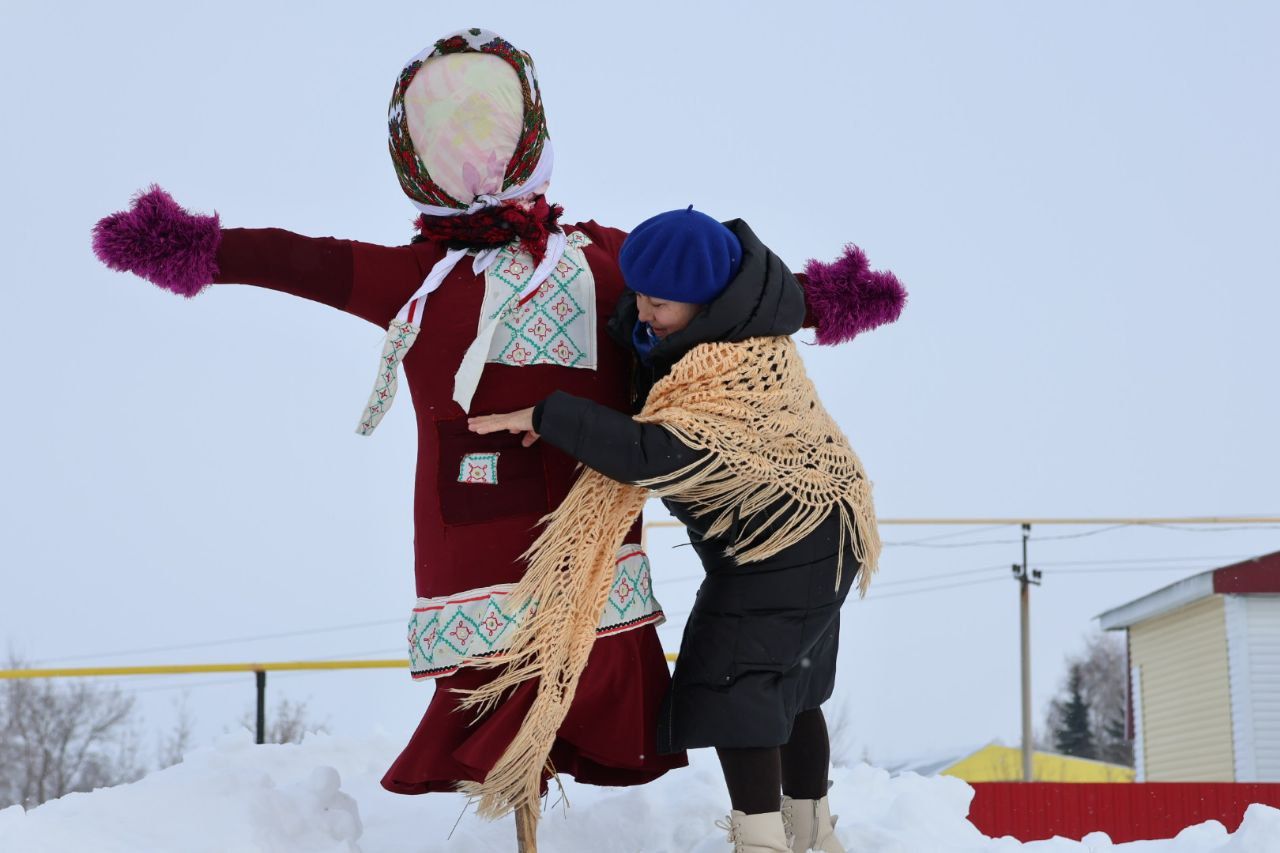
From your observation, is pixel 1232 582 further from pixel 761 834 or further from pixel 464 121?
pixel 464 121

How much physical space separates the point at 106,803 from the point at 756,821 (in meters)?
1.19

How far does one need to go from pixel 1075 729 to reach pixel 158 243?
1247 inches

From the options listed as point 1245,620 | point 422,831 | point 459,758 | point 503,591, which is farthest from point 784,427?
point 1245,620

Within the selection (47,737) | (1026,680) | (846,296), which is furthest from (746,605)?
(1026,680)

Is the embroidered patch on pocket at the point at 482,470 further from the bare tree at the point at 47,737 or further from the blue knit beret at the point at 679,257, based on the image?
the bare tree at the point at 47,737

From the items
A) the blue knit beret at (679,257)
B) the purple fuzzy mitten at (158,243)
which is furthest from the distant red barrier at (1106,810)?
the purple fuzzy mitten at (158,243)

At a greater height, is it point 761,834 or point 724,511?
point 724,511

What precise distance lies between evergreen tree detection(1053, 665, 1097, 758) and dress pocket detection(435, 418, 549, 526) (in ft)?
98.3

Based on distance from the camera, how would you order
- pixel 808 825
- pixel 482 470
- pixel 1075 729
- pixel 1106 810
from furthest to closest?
pixel 1075 729
pixel 1106 810
pixel 808 825
pixel 482 470

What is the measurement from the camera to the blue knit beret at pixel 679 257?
236 cm

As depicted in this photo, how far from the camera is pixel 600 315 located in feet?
8.59

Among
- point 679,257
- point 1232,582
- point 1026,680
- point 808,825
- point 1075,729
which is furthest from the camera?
point 1075,729

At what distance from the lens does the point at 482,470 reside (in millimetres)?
2479

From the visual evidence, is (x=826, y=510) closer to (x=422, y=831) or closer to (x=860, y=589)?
(x=860, y=589)
